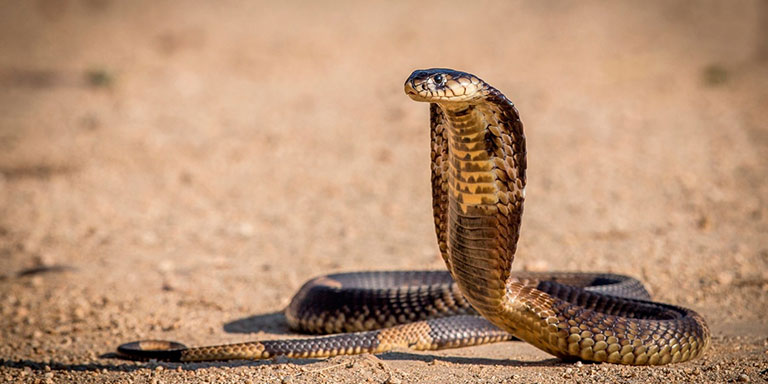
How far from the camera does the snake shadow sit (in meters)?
7.11

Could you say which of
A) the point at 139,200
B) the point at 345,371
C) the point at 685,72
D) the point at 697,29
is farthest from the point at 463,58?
the point at 345,371

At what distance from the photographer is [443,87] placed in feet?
14.1

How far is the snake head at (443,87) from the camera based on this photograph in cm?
425

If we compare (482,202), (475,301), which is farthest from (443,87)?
(475,301)

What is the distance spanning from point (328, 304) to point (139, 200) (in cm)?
649

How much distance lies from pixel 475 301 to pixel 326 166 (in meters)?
8.91

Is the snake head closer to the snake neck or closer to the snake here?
the snake

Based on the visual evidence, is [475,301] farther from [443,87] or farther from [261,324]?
[261,324]

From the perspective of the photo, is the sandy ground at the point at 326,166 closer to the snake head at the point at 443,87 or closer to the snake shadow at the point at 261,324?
the snake shadow at the point at 261,324

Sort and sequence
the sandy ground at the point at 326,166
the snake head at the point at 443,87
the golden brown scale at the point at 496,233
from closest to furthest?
1. the snake head at the point at 443,87
2. the golden brown scale at the point at 496,233
3. the sandy ground at the point at 326,166

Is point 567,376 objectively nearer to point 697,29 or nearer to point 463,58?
point 463,58

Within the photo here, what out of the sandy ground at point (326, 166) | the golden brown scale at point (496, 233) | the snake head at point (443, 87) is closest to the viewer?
the snake head at point (443, 87)

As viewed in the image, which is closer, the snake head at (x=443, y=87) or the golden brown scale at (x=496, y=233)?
the snake head at (x=443, y=87)

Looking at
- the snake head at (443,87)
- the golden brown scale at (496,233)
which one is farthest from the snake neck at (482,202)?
the snake head at (443,87)
